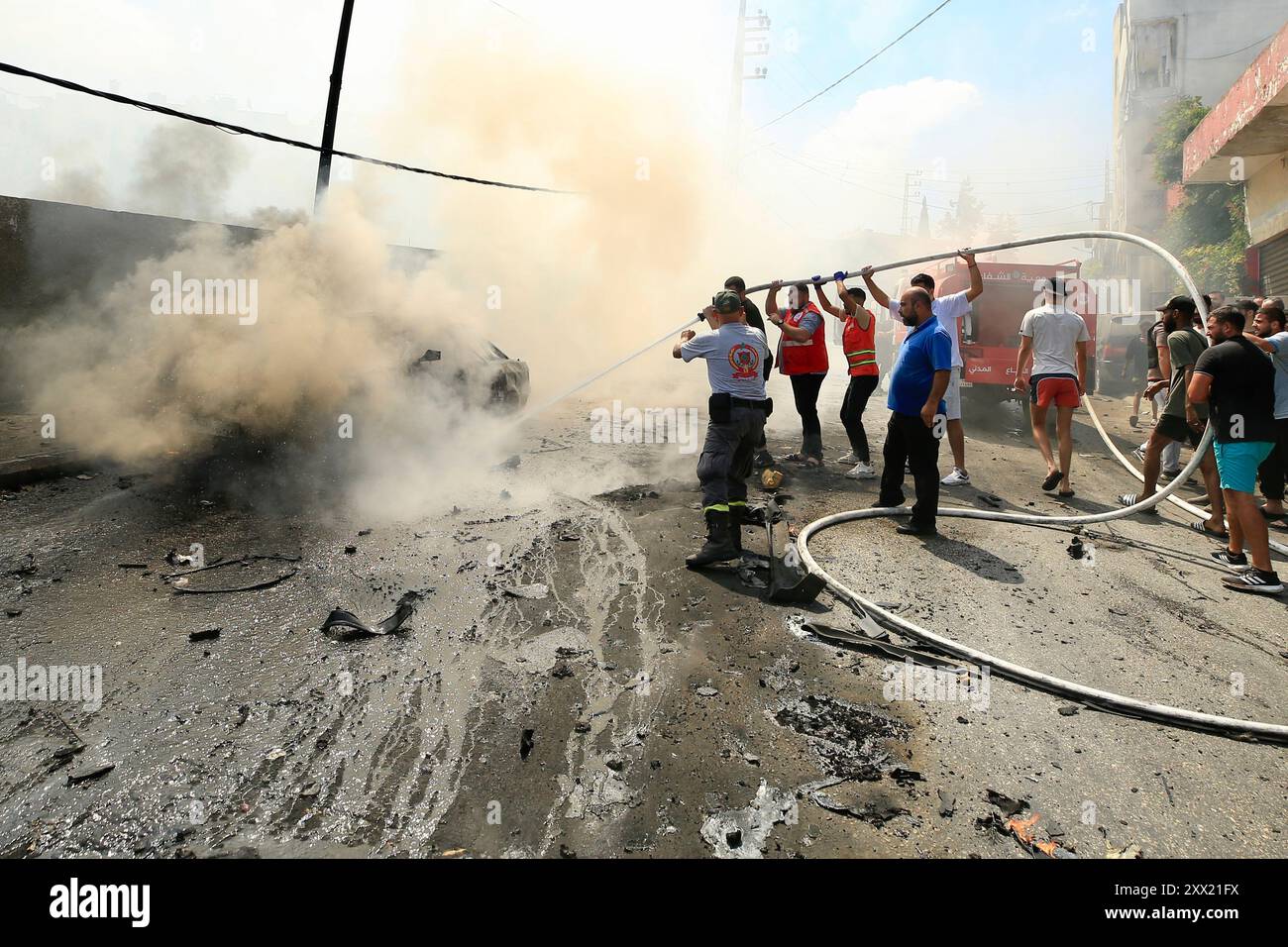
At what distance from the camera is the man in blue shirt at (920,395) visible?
5.19 metres

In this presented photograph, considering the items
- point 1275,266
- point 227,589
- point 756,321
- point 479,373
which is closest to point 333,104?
point 479,373

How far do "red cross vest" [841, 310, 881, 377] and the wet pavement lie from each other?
2.15 meters

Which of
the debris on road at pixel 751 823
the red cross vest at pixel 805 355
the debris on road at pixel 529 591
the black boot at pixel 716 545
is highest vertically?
the red cross vest at pixel 805 355

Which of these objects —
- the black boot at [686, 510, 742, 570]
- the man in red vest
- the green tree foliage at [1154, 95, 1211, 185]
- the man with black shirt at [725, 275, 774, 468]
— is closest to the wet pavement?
the black boot at [686, 510, 742, 570]

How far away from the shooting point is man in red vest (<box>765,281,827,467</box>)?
23.0 ft

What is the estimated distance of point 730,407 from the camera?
4938 millimetres

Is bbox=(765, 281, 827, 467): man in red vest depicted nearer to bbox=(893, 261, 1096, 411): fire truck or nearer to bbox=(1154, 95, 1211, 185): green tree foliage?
bbox=(893, 261, 1096, 411): fire truck

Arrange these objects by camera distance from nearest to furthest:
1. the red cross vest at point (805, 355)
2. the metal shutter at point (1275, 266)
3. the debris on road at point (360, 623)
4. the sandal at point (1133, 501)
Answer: the debris on road at point (360, 623), the sandal at point (1133, 501), the red cross vest at point (805, 355), the metal shutter at point (1275, 266)

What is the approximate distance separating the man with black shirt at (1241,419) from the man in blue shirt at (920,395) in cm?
160

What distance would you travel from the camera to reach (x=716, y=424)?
4.96m

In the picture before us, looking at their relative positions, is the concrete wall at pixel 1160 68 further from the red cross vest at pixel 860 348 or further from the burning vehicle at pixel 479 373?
the burning vehicle at pixel 479 373

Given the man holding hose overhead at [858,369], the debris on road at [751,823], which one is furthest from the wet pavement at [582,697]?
the man holding hose overhead at [858,369]
